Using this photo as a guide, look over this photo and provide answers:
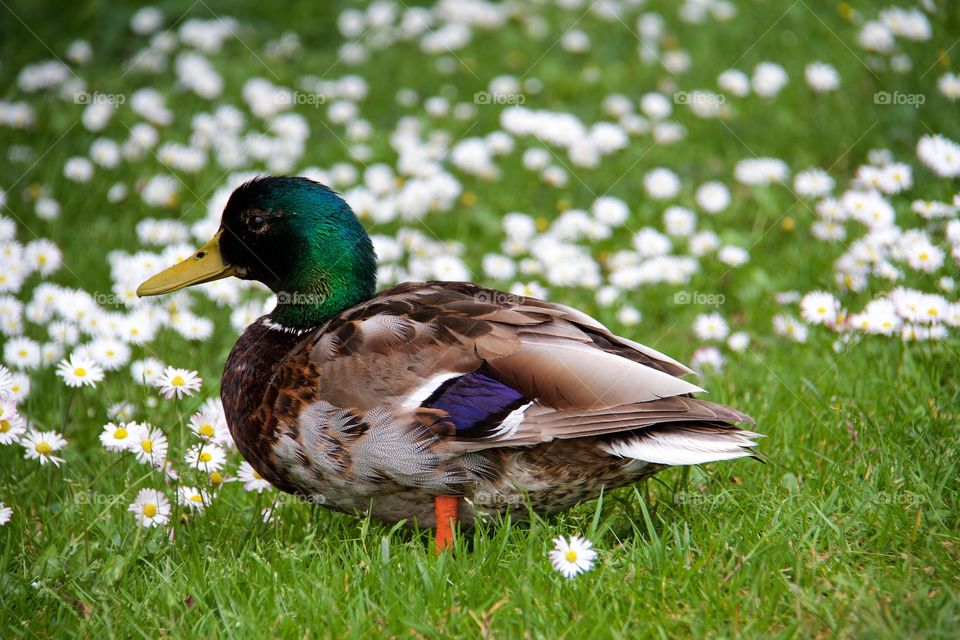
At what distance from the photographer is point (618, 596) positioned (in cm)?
256

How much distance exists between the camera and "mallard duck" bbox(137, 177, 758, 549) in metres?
2.77

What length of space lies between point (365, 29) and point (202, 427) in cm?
492

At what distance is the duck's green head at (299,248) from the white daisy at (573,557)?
1105 millimetres

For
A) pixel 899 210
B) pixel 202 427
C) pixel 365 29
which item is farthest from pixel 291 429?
pixel 365 29

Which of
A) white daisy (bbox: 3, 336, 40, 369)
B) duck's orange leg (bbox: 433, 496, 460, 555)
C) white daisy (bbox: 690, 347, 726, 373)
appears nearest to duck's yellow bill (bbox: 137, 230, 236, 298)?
white daisy (bbox: 3, 336, 40, 369)

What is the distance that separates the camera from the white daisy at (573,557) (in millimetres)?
2557

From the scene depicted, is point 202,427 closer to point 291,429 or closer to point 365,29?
point 291,429

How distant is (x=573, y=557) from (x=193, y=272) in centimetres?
155

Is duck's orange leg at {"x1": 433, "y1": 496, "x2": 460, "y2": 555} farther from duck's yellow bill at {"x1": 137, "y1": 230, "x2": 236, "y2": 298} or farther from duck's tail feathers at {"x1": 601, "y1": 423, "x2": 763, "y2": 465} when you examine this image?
duck's yellow bill at {"x1": 137, "y1": 230, "x2": 236, "y2": 298}

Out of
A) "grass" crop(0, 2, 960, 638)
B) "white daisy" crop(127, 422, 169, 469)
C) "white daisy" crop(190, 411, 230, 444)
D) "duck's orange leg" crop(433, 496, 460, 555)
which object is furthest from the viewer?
"white daisy" crop(190, 411, 230, 444)

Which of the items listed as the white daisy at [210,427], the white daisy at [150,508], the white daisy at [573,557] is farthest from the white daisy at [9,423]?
the white daisy at [573,557]

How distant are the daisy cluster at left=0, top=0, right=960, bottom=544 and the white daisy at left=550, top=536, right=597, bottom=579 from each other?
3.66 feet

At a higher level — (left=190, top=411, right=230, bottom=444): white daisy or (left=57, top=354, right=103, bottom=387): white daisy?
(left=57, top=354, right=103, bottom=387): white daisy

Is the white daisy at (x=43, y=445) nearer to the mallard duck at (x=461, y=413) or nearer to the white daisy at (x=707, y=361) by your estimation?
the mallard duck at (x=461, y=413)
